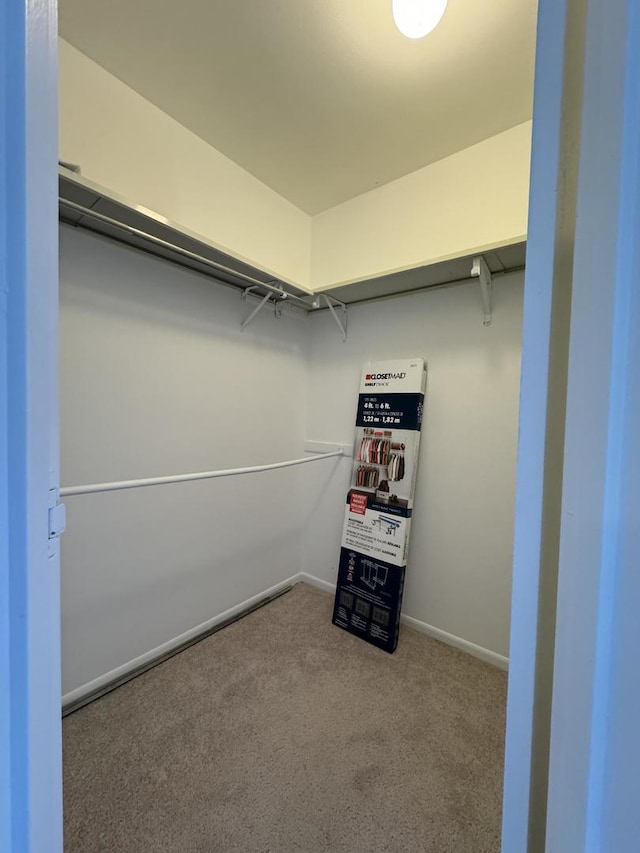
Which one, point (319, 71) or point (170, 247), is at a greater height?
point (319, 71)

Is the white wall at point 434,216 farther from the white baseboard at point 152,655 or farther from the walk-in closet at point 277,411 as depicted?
the white baseboard at point 152,655

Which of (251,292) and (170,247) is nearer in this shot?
(170,247)

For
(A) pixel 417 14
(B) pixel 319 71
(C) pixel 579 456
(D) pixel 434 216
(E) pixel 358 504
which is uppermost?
(B) pixel 319 71

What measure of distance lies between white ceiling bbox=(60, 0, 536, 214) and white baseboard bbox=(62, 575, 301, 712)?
2.84 m

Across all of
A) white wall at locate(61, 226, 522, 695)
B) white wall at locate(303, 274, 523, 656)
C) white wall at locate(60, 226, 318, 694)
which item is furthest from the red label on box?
white wall at locate(60, 226, 318, 694)

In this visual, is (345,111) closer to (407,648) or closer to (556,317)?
(556,317)

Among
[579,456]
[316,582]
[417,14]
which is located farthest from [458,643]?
[417,14]

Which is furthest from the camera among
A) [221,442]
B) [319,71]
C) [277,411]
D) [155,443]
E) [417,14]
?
[277,411]

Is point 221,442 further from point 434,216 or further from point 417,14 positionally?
point 417,14

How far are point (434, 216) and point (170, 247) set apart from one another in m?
1.51

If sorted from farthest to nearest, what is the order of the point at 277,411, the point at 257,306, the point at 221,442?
the point at 277,411 < the point at 257,306 < the point at 221,442

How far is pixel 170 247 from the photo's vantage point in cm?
161

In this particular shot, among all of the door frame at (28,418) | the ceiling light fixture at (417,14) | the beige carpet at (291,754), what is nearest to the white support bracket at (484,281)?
the ceiling light fixture at (417,14)

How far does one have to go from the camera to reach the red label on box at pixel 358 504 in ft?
7.59
